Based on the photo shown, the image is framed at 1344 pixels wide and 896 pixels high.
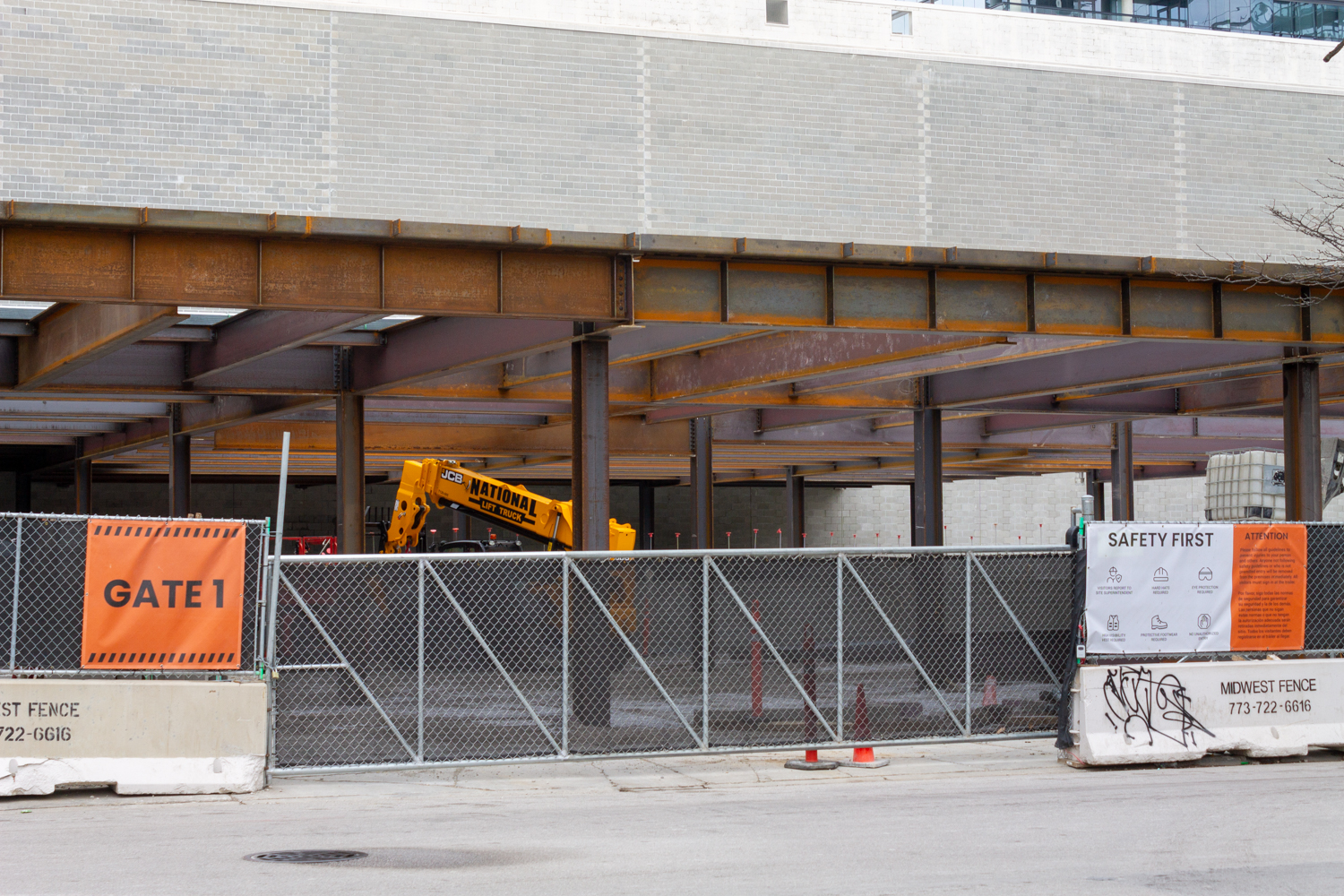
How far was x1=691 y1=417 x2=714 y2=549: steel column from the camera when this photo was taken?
2833cm

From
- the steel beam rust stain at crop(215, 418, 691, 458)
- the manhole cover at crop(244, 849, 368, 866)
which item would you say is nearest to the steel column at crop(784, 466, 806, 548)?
the steel beam rust stain at crop(215, 418, 691, 458)

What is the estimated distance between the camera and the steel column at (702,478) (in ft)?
92.9

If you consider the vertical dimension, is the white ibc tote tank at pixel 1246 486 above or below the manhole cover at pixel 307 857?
above

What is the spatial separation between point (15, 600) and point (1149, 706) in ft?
32.2

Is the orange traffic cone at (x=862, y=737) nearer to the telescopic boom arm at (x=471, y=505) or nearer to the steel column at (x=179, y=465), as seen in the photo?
the telescopic boom arm at (x=471, y=505)

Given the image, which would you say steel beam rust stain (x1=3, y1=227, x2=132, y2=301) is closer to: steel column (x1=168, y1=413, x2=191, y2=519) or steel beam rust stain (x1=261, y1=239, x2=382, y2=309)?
steel beam rust stain (x1=261, y1=239, x2=382, y2=309)

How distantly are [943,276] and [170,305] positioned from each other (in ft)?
30.2

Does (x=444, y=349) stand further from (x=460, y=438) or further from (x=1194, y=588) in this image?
(x=460, y=438)

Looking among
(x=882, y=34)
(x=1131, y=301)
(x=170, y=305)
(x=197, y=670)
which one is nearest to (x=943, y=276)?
(x=1131, y=301)

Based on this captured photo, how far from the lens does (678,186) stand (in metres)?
33.6

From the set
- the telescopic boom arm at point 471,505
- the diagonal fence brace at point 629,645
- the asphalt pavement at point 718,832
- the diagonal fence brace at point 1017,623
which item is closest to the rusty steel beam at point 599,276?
the diagonal fence brace at point 629,645

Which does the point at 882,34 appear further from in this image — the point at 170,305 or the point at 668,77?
the point at 170,305

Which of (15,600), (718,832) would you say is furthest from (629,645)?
(15,600)

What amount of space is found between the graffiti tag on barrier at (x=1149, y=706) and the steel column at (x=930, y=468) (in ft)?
39.1
